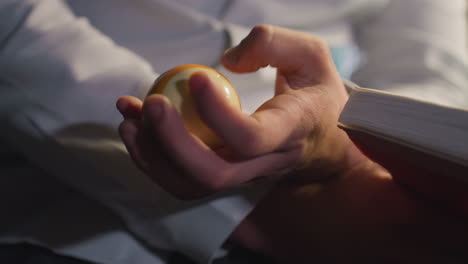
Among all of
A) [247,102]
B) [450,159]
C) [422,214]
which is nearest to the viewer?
[450,159]

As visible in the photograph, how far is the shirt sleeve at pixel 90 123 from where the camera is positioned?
1.44ft

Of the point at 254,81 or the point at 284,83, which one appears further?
the point at 254,81

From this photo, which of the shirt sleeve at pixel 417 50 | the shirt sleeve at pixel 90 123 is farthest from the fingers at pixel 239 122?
the shirt sleeve at pixel 417 50

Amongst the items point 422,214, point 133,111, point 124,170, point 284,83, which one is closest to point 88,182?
point 124,170

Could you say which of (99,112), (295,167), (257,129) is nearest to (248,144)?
(257,129)

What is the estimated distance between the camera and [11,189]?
522 mm

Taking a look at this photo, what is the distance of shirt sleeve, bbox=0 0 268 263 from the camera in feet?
1.44

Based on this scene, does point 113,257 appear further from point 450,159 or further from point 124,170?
point 450,159

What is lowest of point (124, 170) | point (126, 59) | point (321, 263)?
point (321, 263)

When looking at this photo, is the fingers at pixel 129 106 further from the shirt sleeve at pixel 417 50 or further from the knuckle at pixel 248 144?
the shirt sleeve at pixel 417 50

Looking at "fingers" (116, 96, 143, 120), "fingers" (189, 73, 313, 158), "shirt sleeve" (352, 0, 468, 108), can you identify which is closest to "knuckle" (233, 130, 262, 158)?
"fingers" (189, 73, 313, 158)

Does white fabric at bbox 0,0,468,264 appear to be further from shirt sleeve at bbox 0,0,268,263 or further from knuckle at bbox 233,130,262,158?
knuckle at bbox 233,130,262,158

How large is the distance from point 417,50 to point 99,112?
0.63 meters

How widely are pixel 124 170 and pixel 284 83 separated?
8.4 inches
